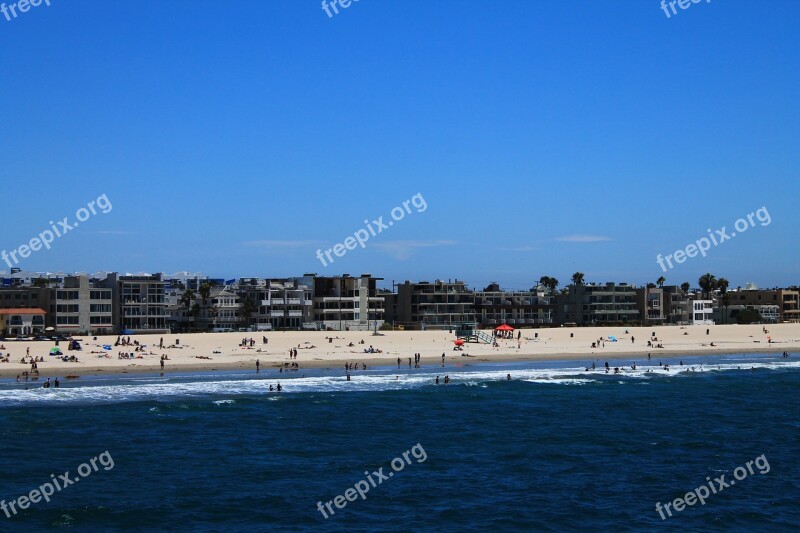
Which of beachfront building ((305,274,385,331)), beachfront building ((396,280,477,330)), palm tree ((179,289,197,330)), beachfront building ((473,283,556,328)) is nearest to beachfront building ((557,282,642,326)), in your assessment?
beachfront building ((473,283,556,328))

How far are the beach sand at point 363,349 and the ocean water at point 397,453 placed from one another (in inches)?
352

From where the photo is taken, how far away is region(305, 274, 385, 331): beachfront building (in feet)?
436

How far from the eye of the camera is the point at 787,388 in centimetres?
7281

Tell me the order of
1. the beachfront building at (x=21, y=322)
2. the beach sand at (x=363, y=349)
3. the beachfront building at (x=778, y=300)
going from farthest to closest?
the beachfront building at (x=778, y=300) < the beachfront building at (x=21, y=322) < the beach sand at (x=363, y=349)

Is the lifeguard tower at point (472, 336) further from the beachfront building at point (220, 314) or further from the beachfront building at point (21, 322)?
the beachfront building at point (21, 322)

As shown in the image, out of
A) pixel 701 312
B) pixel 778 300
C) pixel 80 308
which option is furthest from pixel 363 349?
pixel 778 300

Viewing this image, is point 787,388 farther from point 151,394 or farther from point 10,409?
point 10,409

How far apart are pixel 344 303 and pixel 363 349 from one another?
3608cm

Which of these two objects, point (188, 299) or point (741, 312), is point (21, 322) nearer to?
point (188, 299)

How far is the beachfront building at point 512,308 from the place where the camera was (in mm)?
147625

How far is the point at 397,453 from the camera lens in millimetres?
45062

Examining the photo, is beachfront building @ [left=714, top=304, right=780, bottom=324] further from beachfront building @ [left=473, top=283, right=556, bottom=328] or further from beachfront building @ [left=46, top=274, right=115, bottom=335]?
beachfront building @ [left=46, top=274, right=115, bottom=335]

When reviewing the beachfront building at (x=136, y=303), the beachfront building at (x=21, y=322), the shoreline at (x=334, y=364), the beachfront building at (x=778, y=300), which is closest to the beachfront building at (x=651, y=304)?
the beachfront building at (x=778, y=300)

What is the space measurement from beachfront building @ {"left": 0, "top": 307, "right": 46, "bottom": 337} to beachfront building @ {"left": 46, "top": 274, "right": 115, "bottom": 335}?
217 cm
